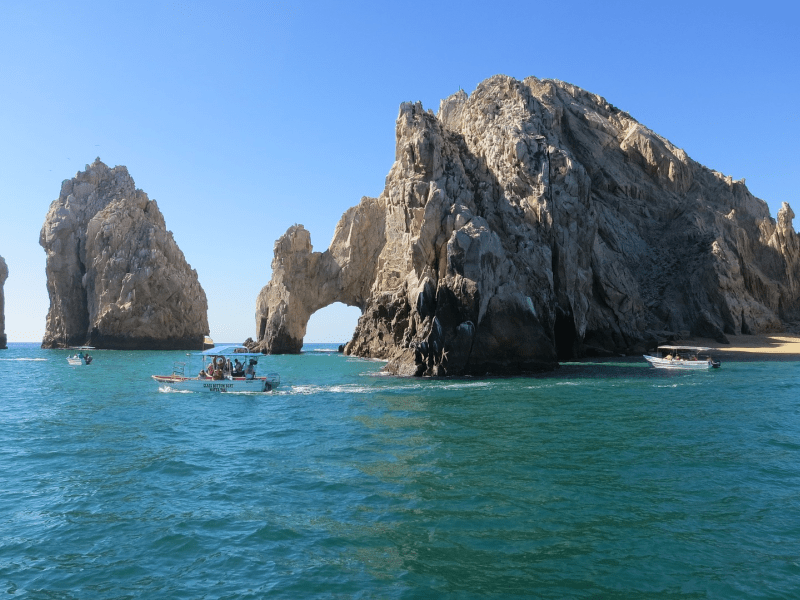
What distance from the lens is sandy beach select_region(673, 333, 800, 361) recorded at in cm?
4925

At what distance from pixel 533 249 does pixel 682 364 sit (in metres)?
14.2

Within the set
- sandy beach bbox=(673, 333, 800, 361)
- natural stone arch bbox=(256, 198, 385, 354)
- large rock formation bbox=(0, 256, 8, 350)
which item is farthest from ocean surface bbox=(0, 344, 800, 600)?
large rock formation bbox=(0, 256, 8, 350)

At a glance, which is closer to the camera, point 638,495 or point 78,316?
point 638,495

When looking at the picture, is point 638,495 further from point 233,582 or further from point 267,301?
point 267,301

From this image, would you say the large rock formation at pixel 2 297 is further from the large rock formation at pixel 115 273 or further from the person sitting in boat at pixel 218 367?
the person sitting in boat at pixel 218 367

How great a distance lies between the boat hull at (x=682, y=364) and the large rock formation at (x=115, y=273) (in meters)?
74.1

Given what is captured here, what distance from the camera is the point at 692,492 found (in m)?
11.8

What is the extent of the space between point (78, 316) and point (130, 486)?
96472 millimetres

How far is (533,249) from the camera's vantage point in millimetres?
46062

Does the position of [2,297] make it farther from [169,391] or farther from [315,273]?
[169,391]

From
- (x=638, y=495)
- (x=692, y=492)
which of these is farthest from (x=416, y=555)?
(x=692, y=492)

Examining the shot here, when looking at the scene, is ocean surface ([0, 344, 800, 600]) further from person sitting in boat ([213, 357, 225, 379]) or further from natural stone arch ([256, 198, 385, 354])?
natural stone arch ([256, 198, 385, 354])

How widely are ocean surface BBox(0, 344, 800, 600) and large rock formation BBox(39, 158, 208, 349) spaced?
69833 mm

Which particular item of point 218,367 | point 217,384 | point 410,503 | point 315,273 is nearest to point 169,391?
point 217,384
